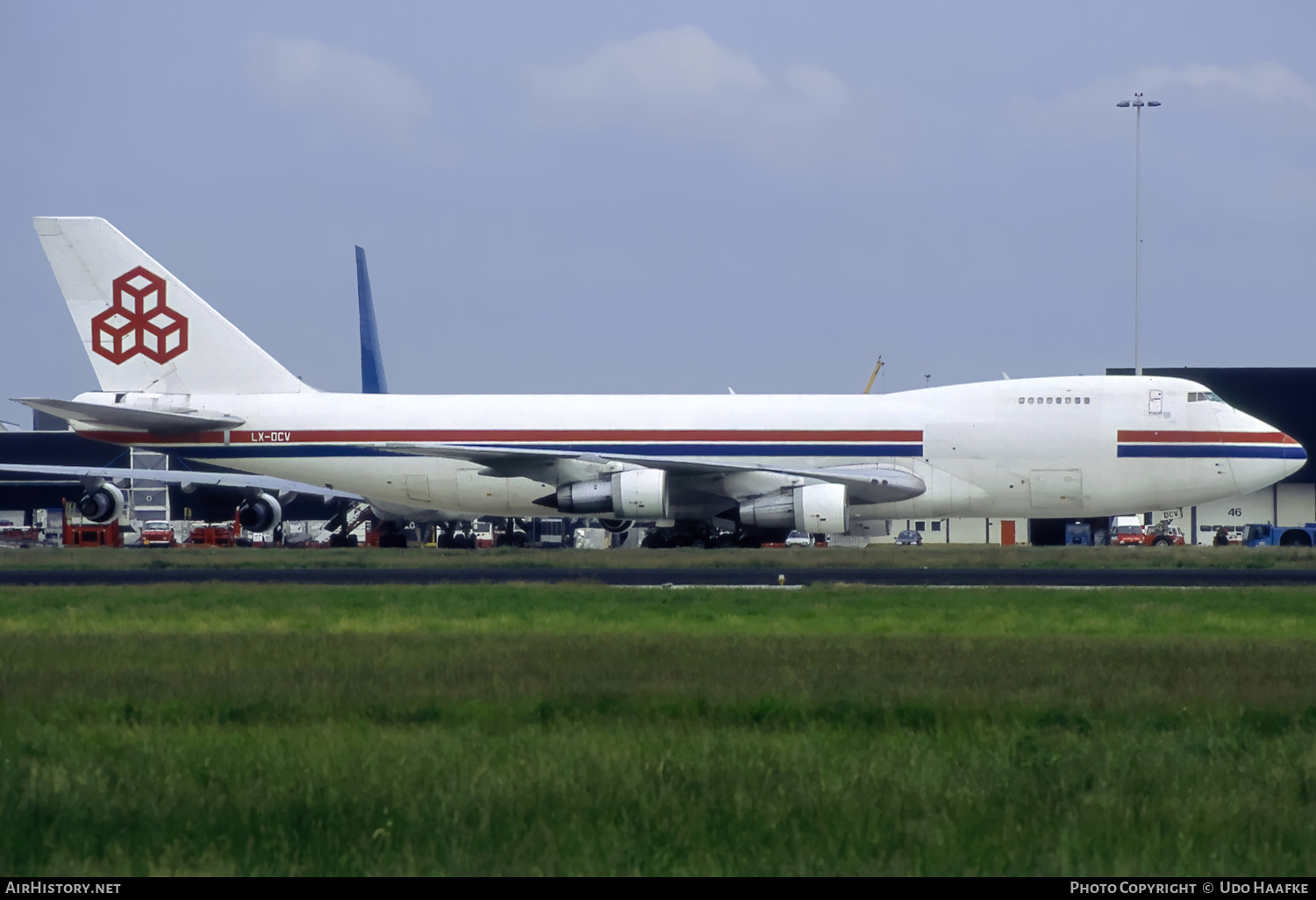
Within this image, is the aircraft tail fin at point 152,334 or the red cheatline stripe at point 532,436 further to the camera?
the aircraft tail fin at point 152,334

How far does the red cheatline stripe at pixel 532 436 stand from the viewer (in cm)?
3759

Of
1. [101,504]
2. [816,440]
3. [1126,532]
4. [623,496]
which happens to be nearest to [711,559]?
[623,496]

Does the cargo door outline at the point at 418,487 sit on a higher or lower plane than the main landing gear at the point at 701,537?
higher

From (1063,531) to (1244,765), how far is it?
49.3 metres

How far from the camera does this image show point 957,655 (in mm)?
13336

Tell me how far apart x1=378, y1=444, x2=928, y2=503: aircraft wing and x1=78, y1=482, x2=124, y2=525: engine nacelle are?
14829 millimetres

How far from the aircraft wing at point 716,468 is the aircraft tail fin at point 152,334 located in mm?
6383

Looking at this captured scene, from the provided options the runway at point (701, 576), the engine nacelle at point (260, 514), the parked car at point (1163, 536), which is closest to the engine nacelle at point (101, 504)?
the engine nacelle at point (260, 514)

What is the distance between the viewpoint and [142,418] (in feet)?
125

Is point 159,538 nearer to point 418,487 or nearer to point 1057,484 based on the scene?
point 418,487

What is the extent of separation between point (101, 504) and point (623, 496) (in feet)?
66.4

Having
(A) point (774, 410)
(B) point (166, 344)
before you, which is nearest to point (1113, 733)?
(A) point (774, 410)

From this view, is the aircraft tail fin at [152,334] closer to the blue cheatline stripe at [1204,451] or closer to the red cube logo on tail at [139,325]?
the red cube logo on tail at [139,325]

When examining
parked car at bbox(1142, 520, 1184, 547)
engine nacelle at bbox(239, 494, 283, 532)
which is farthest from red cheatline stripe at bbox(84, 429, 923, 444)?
parked car at bbox(1142, 520, 1184, 547)
